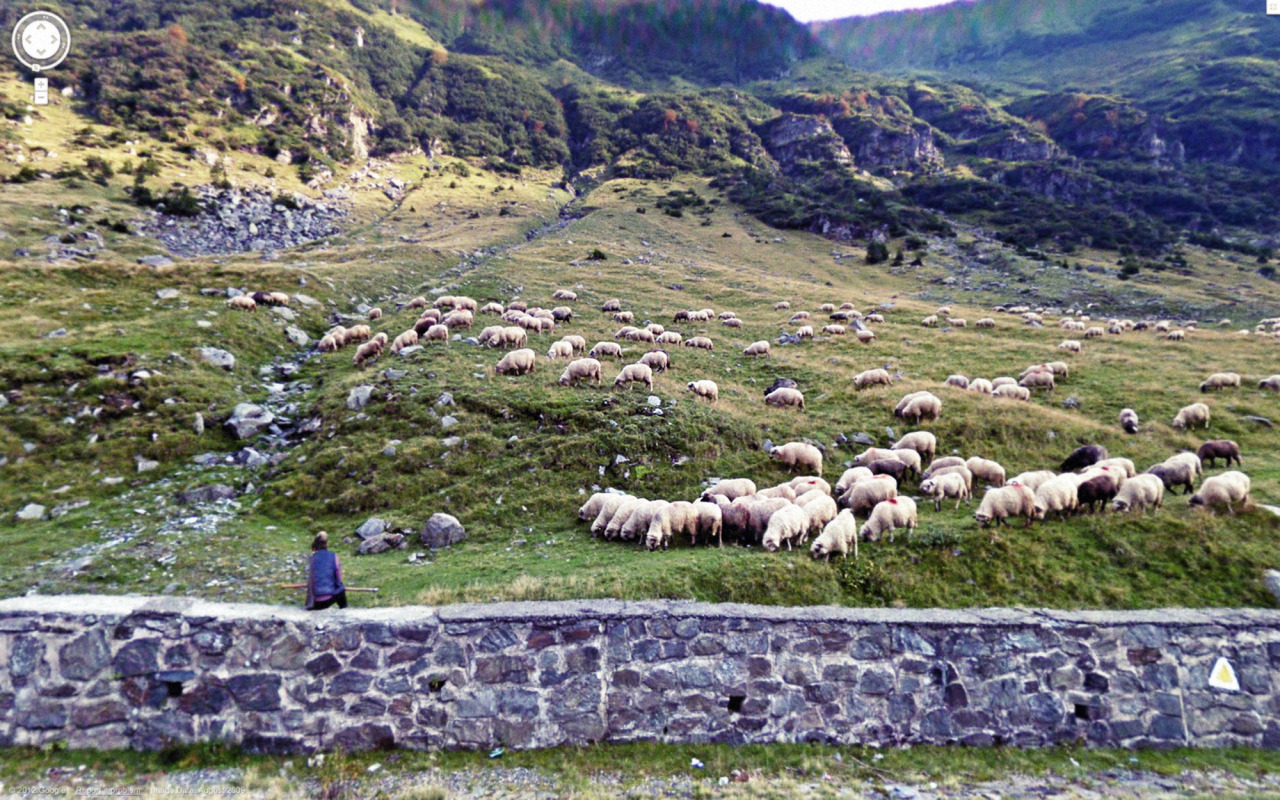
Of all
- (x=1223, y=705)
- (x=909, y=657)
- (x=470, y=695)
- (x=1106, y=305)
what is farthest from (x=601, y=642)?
(x=1106, y=305)

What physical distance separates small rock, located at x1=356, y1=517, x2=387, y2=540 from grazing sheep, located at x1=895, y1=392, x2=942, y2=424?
1630cm

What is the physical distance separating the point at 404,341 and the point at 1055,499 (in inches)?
864

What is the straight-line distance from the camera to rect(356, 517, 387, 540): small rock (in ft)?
39.1

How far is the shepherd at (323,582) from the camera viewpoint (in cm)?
807

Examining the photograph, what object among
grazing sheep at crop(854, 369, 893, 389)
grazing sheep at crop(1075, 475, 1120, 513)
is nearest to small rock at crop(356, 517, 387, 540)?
grazing sheep at crop(1075, 475, 1120, 513)

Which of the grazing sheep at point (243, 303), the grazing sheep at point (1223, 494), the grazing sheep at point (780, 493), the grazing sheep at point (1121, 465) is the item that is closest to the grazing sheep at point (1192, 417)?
the grazing sheep at point (1121, 465)

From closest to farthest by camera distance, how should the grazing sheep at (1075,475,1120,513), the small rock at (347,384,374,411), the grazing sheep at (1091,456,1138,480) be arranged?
the grazing sheep at (1075,475,1120,513) → the grazing sheep at (1091,456,1138,480) → the small rock at (347,384,374,411)

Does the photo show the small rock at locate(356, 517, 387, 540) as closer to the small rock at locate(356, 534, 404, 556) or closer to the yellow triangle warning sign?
the small rock at locate(356, 534, 404, 556)

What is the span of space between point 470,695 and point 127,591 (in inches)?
256

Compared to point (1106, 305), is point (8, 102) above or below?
above

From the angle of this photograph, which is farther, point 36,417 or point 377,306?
point 377,306

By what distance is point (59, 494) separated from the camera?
12180 mm

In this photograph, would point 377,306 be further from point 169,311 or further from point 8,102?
point 8,102

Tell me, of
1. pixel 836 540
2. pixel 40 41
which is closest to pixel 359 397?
pixel 836 540
